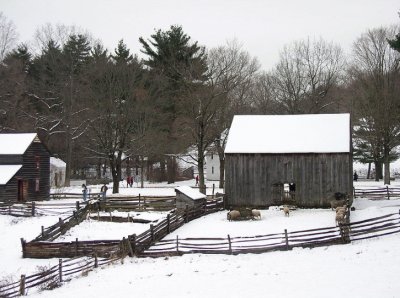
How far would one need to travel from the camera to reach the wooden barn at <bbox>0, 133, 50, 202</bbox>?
4219 centimetres

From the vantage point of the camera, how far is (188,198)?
1321 inches

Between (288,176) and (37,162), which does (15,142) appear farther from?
(288,176)

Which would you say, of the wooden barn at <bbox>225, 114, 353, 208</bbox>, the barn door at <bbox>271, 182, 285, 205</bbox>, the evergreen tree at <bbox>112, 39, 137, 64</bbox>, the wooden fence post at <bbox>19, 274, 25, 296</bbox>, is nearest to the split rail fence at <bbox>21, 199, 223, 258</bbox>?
the wooden fence post at <bbox>19, 274, 25, 296</bbox>

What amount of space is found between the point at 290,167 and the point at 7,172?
78.8 feet

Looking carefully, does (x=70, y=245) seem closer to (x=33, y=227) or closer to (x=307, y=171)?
(x=33, y=227)

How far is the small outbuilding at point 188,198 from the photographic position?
33219mm

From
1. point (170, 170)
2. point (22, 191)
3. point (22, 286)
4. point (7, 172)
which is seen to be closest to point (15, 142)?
point (7, 172)

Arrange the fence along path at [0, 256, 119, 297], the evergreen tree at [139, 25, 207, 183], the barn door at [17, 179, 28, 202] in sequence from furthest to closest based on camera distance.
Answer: the evergreen tree at [139, 25, 207, 183] → the barn door at [17, 179, 28, 202] → the fence along path at [0, 256, 119, 297]

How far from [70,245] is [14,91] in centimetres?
4055

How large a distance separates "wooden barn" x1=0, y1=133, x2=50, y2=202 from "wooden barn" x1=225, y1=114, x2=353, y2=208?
19208 mm

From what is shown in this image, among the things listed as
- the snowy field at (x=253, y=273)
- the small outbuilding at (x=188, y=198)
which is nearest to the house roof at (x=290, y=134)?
the small outbuilding at (x=188, y=198)

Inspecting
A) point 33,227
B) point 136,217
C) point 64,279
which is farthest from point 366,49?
point 64,279

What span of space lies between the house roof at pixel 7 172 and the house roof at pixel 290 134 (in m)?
19.2

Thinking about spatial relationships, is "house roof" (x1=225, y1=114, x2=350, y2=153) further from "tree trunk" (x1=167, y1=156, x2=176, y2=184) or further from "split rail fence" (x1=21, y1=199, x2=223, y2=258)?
"tree trunk" (x1=167, y1=156, x2=176, y2=184)
